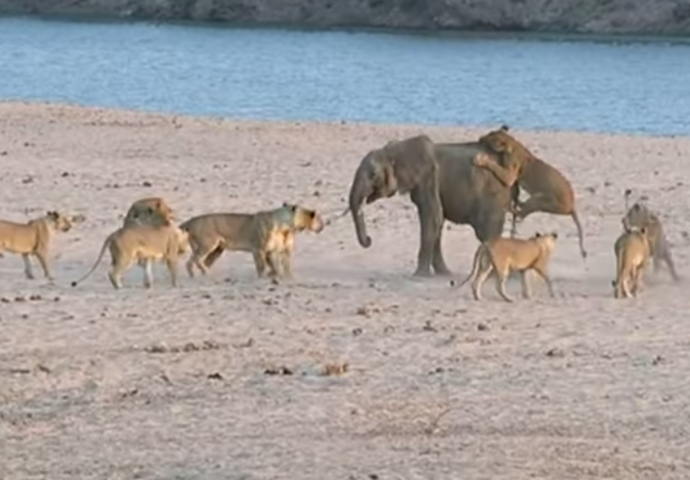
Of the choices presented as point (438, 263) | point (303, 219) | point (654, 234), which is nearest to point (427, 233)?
point (438, 263)

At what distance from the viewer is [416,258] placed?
17.2m

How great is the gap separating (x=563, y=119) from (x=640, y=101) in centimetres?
610

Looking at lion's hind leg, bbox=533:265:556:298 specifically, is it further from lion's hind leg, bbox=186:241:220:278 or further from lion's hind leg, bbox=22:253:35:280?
lion's hind leg, bbox=22:253:35:280

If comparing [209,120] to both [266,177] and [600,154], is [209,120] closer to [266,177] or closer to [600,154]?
[600,154]

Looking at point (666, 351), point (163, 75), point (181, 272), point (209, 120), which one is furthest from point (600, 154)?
point (163, 75)

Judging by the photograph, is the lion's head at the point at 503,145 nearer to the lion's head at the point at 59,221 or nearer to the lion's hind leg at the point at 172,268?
the lion's hind leg at the point at 172,268

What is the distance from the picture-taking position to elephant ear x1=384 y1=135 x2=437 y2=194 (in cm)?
1608

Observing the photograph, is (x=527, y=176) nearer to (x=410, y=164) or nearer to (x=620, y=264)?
(x=410, y=164)

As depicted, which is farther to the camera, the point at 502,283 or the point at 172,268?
the point at 172,268

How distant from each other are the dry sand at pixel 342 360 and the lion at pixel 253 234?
0.72 ft

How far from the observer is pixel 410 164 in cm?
1609

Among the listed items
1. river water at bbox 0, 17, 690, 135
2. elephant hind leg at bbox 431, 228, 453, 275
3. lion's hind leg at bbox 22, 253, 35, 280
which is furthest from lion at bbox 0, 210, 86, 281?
river water at bbox 0, 17, 690, 135

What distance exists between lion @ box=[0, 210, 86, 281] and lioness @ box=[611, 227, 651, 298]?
12.8 ft

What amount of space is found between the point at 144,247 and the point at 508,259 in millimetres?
2401
